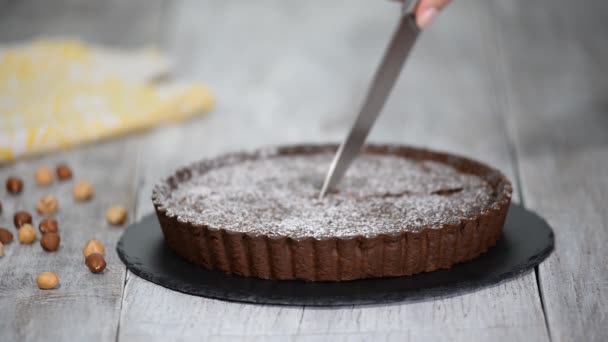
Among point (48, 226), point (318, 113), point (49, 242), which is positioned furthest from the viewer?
point (318, 113)

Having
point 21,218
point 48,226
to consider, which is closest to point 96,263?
point 48,226

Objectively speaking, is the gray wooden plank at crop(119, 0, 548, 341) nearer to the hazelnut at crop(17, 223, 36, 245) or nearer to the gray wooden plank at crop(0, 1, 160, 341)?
the gray wooden plank at crop(0, 1, 160, 341)

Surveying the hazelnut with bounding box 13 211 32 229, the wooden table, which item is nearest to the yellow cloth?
the wooden table

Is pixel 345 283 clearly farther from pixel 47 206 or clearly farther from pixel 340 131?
pixel 340 131

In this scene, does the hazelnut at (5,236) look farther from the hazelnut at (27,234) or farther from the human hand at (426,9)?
the human hand at (426,9)

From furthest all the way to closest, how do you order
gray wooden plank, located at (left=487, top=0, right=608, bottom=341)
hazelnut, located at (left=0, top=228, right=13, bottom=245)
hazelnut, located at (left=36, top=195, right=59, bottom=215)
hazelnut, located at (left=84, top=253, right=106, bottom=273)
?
hazelnut, located at (left=36, top=195, right=59, bottom=215), hazelnut, located at (left=0, top=228, right=13, bottom=245), hazelnut, located at (left=84, top=253, right=106, bottom=273), gray wooden plank, located at (left=487, top=0, right=608, bottom=341)

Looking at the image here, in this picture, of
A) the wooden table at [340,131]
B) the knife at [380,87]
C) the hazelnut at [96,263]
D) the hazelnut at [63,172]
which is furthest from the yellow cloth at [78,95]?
the knife at [380,87]

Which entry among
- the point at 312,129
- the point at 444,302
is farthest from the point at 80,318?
the point at 312,129
